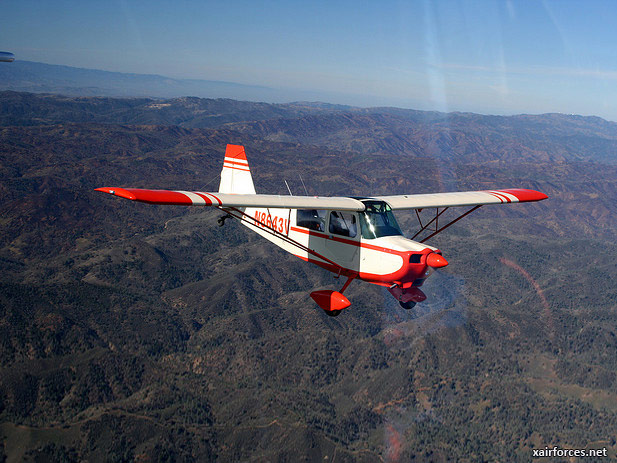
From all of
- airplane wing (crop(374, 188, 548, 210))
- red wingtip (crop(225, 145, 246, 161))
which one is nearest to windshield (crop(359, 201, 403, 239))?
airplane wing (crop(374, 188, 548, 210))

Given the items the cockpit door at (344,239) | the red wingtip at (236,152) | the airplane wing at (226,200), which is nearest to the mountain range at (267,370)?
the red wingtip at (236,152)

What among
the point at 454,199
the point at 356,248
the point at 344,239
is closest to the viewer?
the point at 356,248

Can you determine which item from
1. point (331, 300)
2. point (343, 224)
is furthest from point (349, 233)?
point (331, 300)

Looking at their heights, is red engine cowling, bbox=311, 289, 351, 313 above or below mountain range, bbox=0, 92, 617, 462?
above

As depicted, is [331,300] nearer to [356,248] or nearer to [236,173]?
[356,248]

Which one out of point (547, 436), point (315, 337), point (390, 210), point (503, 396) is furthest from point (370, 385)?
point (390, 210)

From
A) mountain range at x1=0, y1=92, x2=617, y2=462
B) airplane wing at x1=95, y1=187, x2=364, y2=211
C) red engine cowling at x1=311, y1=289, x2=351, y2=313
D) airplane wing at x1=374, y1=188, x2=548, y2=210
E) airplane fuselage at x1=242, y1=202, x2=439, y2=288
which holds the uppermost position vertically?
airplane wing at x1=374, y1=188, x2=548, y2=210

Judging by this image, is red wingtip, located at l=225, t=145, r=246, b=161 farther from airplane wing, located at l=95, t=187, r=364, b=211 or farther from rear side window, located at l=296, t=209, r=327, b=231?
airplane wing, located at l=95, t=187, r=364, b=211
